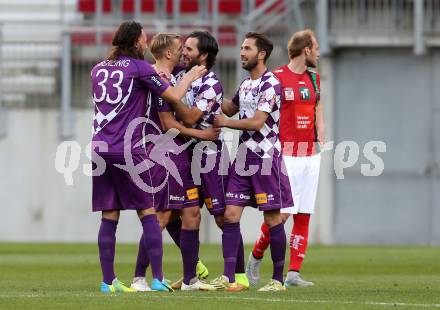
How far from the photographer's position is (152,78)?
9.77 meters

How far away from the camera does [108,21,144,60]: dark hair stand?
386 inches

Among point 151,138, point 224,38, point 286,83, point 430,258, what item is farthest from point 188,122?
point 224,38

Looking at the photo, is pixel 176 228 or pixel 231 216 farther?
pixel 176 228

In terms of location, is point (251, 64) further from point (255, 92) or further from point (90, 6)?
point (90, 6)

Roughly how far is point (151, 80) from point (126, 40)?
0.35 m

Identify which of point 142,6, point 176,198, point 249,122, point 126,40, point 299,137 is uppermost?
point 142,6

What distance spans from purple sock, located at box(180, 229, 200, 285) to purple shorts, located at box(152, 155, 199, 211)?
0.23 metres

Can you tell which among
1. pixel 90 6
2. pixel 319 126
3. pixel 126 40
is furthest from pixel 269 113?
pixel 90 6

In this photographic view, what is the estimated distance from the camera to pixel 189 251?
10453mm

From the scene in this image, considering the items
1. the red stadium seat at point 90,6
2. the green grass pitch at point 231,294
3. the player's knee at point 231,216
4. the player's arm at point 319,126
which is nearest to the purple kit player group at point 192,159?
the player's knee at point 231,216

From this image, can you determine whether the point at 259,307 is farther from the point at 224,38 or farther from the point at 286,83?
the point at 224,38

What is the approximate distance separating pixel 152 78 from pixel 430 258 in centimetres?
673

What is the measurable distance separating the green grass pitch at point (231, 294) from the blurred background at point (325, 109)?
3002 millimetres

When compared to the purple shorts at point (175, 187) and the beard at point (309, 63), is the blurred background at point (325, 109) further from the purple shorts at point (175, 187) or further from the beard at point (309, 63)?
the purple shorts at point (175, 187)
